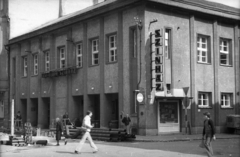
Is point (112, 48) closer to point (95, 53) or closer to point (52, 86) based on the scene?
point (95, 53)

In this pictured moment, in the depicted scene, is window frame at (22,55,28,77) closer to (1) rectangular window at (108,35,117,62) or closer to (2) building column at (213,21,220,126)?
(1) rectangular window at (108,35,117,62)

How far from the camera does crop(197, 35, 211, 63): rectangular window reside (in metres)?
28.1

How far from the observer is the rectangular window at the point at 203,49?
28.1 meters

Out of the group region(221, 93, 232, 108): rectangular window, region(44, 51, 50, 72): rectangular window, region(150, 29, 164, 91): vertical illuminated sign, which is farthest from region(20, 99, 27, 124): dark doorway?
region(221, 93, 232, 108): rectangular window

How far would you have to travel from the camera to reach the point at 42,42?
3678 centimetres

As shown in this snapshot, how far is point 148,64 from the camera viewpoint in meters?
24.6

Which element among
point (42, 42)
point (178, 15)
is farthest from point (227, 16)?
point (42, 42)

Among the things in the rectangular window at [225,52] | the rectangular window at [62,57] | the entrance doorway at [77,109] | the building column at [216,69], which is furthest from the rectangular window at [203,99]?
the rectangular window at [62,57]

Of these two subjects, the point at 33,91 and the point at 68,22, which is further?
the point at 33,91

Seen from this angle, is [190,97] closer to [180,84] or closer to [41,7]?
[180,84]

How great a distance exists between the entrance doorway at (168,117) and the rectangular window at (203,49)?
440 cm

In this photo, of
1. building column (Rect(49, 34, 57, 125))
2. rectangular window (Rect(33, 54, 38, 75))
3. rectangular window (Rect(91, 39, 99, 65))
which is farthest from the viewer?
rectangular window (Rect(33, 54, 38, 75))

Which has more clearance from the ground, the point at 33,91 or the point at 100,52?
the point at 100,52

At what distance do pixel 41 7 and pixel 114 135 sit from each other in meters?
25.6
